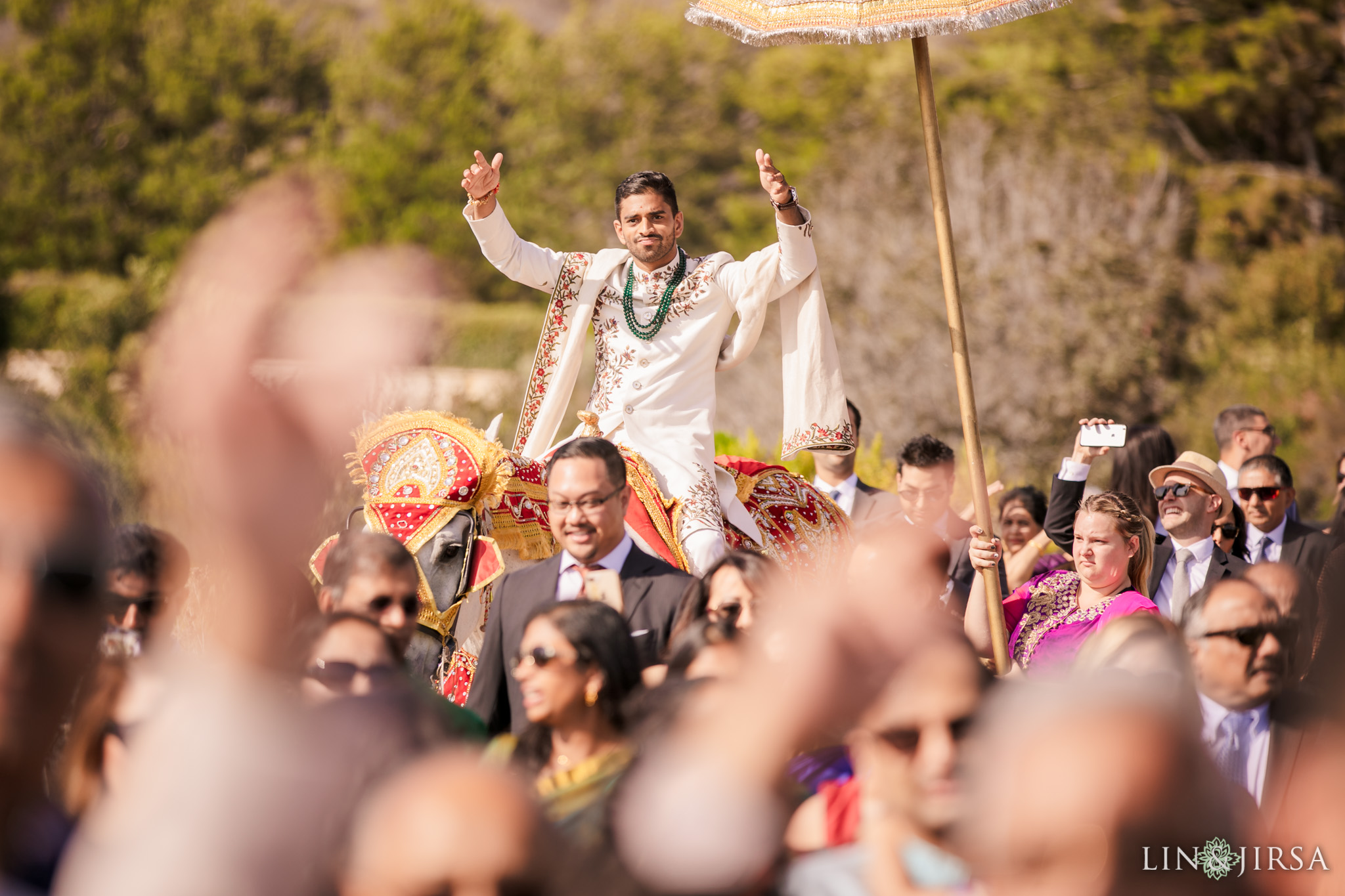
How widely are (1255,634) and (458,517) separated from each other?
8.67 feet

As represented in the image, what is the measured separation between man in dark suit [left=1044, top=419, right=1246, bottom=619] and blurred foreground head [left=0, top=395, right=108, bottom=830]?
4471 millimetres

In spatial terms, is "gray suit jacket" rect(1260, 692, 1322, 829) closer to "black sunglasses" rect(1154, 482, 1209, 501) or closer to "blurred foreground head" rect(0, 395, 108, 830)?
"blurred foreground head" rect(0, 395, 108, 830)

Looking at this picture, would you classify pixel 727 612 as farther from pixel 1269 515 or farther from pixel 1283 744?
pixel 1269 515

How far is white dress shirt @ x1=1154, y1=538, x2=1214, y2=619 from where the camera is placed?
18.2 feet

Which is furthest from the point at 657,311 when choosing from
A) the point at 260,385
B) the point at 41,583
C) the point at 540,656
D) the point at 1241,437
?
the point at 260,385

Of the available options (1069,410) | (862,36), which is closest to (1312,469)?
(1069,410)

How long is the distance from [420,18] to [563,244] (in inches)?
483

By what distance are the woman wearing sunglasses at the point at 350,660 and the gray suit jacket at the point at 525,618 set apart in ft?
3.52

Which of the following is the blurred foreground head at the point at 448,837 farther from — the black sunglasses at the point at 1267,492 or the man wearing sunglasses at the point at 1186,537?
the black sunglasses at the point at 1267,492

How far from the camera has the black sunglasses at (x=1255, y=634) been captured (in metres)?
3.21

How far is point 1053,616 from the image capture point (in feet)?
16.4

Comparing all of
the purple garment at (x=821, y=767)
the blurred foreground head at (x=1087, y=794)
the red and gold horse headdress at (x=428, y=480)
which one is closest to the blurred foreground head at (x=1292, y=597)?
the purple garment at (x=821, y=767)

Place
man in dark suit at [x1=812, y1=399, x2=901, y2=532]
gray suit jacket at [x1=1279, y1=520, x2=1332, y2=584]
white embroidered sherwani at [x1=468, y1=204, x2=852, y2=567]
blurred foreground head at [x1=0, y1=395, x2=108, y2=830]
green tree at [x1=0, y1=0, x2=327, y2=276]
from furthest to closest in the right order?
green tree at [x1=0, y1=0, x2=327, y2=276], man in dark suit at [x1=812, y1=399, x2=901, y2=532], gray suit jacket at [x1=1279, y1=520, x2=1332, y2=584], white embroidered sherwani at [x1=468, y1=204, x2=852, y2=567], blurred foreground head at [x1=0, y1=395, x2=108, y2=830]

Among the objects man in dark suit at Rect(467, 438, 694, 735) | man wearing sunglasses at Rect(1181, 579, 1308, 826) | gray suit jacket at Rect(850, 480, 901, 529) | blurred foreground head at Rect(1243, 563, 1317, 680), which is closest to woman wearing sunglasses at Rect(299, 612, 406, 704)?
man in dark suit at Rect(467, 438, 694, 735)
